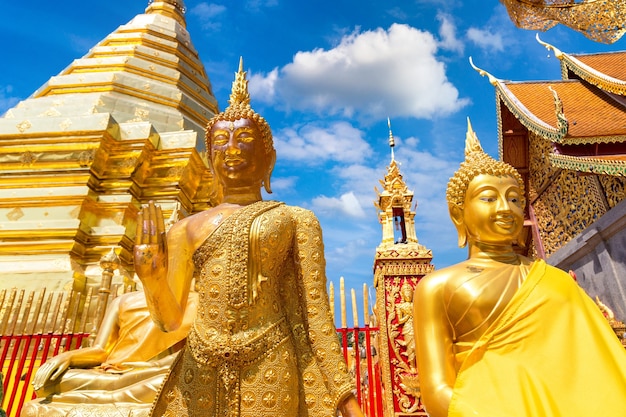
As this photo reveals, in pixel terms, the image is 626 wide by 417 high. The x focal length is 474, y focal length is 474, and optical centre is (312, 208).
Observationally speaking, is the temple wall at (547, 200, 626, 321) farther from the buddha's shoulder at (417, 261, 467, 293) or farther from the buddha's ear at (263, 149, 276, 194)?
the buddha's ear at (263, 149, 276, 194)

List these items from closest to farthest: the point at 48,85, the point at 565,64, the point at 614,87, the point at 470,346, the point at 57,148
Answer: the point at 470,346 < the point at 614,87 < the point at 57,148 < the point at 565,64 < the point at 48,85

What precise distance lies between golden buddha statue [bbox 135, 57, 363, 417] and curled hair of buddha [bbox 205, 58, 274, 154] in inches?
2.7

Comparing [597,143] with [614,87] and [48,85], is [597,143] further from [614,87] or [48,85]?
[48,85]

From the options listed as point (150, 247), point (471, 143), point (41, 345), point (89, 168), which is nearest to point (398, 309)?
point (471, 143)

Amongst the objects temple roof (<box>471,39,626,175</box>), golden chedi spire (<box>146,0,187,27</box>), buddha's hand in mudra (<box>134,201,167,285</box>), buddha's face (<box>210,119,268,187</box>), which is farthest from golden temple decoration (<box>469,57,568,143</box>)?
golden chedi spire (<box>146,0,187,27</box>)

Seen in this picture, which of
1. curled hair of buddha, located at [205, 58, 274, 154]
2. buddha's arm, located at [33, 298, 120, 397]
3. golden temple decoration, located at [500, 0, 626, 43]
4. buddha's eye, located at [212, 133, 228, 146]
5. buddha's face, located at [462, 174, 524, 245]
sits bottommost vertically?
buddha's arm, located at [33, 298, 120, 397]

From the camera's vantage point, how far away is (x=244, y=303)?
1929 millimetres

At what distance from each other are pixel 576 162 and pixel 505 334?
4691 mm

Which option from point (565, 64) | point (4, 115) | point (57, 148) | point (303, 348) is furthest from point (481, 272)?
point (4, 115)

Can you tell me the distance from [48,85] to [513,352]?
11.8 metres

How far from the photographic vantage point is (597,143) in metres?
6.41

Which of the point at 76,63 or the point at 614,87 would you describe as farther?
the point at 76,63

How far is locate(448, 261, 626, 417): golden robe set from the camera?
72.1 inches

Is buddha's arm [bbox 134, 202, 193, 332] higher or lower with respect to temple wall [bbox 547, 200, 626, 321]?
lower
